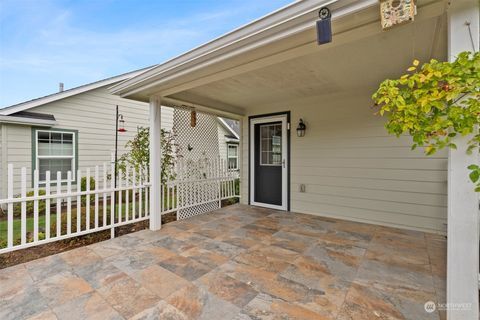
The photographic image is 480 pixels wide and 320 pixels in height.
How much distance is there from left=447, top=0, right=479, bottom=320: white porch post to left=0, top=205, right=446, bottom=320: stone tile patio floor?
12.7 inches

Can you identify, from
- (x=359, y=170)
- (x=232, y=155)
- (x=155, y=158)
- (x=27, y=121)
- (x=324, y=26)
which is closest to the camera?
(x=324, y=26)

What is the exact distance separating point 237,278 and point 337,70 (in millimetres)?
2857

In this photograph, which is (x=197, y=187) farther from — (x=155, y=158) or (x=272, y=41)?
(x=272, y=41)

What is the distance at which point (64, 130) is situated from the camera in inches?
218

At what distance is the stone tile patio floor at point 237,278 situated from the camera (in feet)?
5.33

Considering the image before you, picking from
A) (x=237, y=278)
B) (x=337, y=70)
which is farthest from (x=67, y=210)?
(x=337, y=70)

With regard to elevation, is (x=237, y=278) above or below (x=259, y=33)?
below

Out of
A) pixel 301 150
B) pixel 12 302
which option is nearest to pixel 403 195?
pixel 301 150

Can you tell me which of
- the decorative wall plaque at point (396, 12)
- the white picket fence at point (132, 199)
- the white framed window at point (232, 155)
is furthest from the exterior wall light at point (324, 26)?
the white framed window at point (232, 155)

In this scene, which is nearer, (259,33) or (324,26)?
(324,26)

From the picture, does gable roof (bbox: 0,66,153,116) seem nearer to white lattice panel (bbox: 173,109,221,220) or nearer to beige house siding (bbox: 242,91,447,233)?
white lattice panel (bbox: 173,109,221,220)

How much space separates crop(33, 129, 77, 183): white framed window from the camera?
206 inches

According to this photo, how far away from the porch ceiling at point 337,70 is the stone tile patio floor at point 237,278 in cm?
231

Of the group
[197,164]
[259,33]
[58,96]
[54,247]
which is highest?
[58,96]
